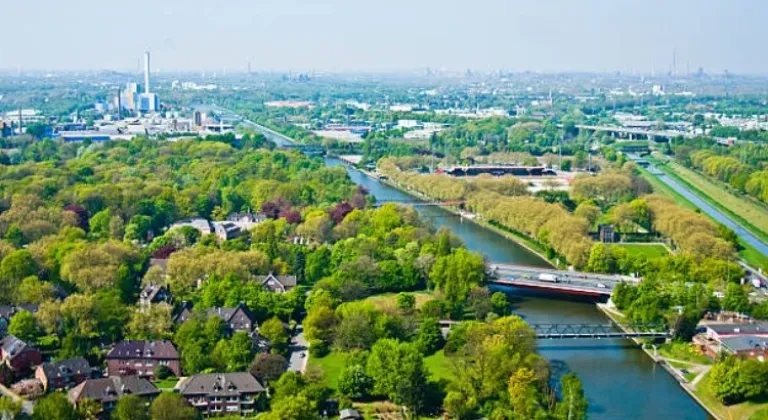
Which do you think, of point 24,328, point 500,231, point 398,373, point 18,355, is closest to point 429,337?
point 398,373

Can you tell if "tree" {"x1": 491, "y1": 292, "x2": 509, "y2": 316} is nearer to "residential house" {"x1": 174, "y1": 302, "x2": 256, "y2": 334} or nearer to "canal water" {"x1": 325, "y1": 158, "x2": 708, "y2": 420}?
"canal water" {"x1": 325, "y1": 158, "x2": 708, "y2": 420}

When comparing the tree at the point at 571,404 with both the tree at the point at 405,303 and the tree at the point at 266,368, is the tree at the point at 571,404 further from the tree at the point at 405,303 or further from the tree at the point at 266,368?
the tree at the point at 405,303

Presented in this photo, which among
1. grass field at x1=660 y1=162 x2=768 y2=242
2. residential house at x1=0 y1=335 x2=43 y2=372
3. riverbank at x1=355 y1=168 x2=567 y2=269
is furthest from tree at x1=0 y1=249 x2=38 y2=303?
grass field at x1=660 y1=162 x2=768 y2=242

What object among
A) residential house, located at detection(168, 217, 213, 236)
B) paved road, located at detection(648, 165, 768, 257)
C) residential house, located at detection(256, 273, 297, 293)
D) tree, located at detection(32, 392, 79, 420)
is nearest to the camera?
tree, located at detection(32, 392, 79, 420)

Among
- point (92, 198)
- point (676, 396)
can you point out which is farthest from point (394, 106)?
point (676, 396)

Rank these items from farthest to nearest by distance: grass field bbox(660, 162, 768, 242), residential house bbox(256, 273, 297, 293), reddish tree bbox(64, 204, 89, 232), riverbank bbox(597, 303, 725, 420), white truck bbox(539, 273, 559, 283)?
1. grass field bbox(660, 162, 768, 242)
2. reddish tree bbox(64, 204, 89, 232)
3. white truck bbox(539, 273, 559, 283)
4. residential house bbox(256, 273, 297, 293)
5. riverbank bbox(597, 303, 725, 420)

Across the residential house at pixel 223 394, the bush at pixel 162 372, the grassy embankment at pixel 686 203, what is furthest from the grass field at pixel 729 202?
the bush at pixel 162 372

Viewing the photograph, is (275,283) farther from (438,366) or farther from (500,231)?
(500,231)
